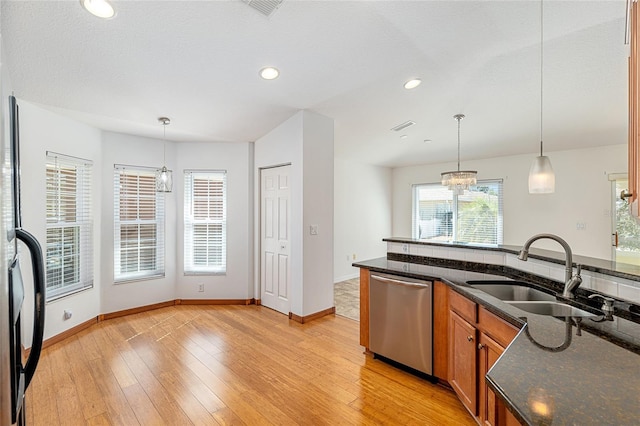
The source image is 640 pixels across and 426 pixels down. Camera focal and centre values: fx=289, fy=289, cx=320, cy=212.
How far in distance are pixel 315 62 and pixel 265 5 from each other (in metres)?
0.75

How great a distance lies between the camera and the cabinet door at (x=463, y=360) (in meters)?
1.91

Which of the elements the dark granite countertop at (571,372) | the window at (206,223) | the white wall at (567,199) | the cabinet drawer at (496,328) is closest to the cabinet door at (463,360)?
the cabinet drawer at (496,328)

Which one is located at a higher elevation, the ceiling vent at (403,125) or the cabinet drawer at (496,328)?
the ceiling vent at (403,125)

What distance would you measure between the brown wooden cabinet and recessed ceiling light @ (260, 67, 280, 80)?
Answer: 2.45 metres

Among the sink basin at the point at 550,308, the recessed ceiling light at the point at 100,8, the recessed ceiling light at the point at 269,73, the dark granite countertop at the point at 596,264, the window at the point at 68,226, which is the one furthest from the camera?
the window at the point at 68,226

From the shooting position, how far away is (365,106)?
3639 millimetres

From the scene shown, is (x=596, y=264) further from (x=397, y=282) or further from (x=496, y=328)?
(x=397, y=282)

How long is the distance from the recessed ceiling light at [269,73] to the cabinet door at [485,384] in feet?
8.81

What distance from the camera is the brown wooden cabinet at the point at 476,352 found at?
5.37ft

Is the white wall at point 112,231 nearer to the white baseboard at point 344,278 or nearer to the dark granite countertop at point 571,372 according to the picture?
the white baseboard at point 344,278

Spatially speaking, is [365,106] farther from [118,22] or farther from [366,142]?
[118,22]

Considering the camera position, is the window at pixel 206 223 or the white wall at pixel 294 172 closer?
the white wall at pixel 294 172

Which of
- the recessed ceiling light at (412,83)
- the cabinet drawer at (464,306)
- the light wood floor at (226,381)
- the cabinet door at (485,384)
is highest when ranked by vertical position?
the recessed ceiling light at (412,83)

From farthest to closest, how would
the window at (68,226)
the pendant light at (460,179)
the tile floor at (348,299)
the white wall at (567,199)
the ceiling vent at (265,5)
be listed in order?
the white wall at (567,199) → the tile floor at (348,299) → the pendant light at (460,179) → the window at (68,226) → the ceiling vent at (265,5)
